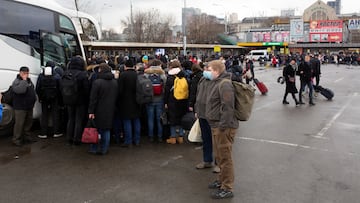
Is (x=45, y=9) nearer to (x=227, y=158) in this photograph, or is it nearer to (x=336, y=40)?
(x=227, y=158)

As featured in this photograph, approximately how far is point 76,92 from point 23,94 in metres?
1.16

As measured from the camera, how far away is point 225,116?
482 cm

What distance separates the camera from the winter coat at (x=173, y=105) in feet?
24.7

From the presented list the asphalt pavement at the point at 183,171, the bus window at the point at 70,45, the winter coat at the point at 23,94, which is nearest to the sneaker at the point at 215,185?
the asphalt pavement at the point at 183,171

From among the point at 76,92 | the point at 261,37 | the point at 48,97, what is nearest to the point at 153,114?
the point at 76,92

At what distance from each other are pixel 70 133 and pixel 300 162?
15.1ft

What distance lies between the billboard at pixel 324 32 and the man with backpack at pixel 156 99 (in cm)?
8529

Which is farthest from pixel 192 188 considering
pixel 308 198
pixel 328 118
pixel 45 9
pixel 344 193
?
pixel 328 118

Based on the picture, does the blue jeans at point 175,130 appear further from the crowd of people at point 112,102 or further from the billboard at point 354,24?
the billboard at point 354,24

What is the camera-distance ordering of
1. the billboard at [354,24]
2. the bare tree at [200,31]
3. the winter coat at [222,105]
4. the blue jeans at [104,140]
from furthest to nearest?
the bare tree at [200,31] → the billboard at [354,24] → the blue jeans at [104,140] → the winter coat at [222,105]

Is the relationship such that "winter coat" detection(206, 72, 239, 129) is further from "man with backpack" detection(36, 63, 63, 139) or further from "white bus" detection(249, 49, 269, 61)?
"white bus" detection(249, 49, 269, 61)

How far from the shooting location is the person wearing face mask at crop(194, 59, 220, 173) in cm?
533

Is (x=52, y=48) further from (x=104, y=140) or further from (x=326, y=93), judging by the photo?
(x=326, y=93)

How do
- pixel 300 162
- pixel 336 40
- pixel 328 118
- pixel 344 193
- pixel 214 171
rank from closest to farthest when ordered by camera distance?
pixel 344 193 → pixel 214 171 → pixel 300 162 → pixel 328 118 → pixel 336 40
